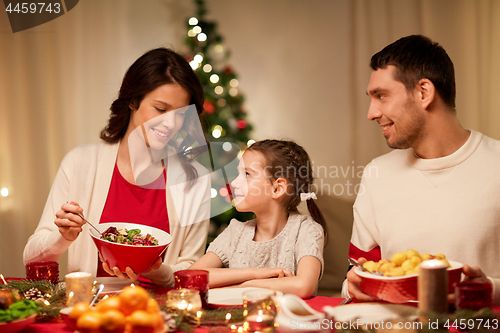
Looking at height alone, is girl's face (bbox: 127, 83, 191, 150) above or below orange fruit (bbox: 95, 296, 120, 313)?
above

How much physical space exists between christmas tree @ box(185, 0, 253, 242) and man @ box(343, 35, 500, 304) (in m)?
1.53

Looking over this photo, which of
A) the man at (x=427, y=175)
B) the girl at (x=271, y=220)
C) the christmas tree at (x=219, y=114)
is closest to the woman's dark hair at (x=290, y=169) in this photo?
the girl at (x=271, y=220)

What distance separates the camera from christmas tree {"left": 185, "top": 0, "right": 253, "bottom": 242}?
3.21m

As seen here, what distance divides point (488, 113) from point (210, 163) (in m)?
2.29

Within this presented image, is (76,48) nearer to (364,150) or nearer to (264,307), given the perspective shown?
(364,150)

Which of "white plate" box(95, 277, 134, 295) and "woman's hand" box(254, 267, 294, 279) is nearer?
"white plate" box(95, 277, 134, 295)

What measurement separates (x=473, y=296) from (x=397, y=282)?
0.59ft

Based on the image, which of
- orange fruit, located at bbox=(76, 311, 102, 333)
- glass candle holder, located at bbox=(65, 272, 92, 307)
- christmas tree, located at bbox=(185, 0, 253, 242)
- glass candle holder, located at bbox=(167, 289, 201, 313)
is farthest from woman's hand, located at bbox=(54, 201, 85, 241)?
christmas tree, located at bbox=(185, 0, 253, 242)

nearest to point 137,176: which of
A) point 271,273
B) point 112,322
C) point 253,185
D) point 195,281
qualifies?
point 253,185

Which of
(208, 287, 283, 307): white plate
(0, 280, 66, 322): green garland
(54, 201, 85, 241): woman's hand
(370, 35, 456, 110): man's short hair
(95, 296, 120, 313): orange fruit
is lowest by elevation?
(208, 287, 283, 307): white plate

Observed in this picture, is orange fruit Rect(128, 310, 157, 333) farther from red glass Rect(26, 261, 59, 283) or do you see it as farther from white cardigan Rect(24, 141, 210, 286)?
white cardigan Rect(24, 141, 210, 286)

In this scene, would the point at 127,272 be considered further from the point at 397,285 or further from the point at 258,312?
the point at 397,285

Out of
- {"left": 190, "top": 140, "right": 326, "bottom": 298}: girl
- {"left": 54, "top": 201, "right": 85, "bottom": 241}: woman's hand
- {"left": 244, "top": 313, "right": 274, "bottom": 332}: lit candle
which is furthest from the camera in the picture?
{"left": 190, "top": 140, "right": 326, "bottom": 298}: girl

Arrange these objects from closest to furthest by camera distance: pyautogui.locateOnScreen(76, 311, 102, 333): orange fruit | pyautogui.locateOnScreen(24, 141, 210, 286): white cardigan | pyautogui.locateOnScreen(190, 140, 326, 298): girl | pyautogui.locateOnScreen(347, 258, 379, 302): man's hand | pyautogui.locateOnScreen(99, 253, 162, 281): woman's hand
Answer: pyautogui.locateOnScreen(76, 311, 102, 333): orange fruit → pyautogui.locateOnScreen(347, 258, 379, 302): man's hand → pyautogui.locateOnScreen(99, 253, 162, 281): woman's hand → pyautogui.locateOnScreen(190, 140, 326, 298): girl → pyautogui.locateOnScreen(24, 141, 210, 286): white cardigan
